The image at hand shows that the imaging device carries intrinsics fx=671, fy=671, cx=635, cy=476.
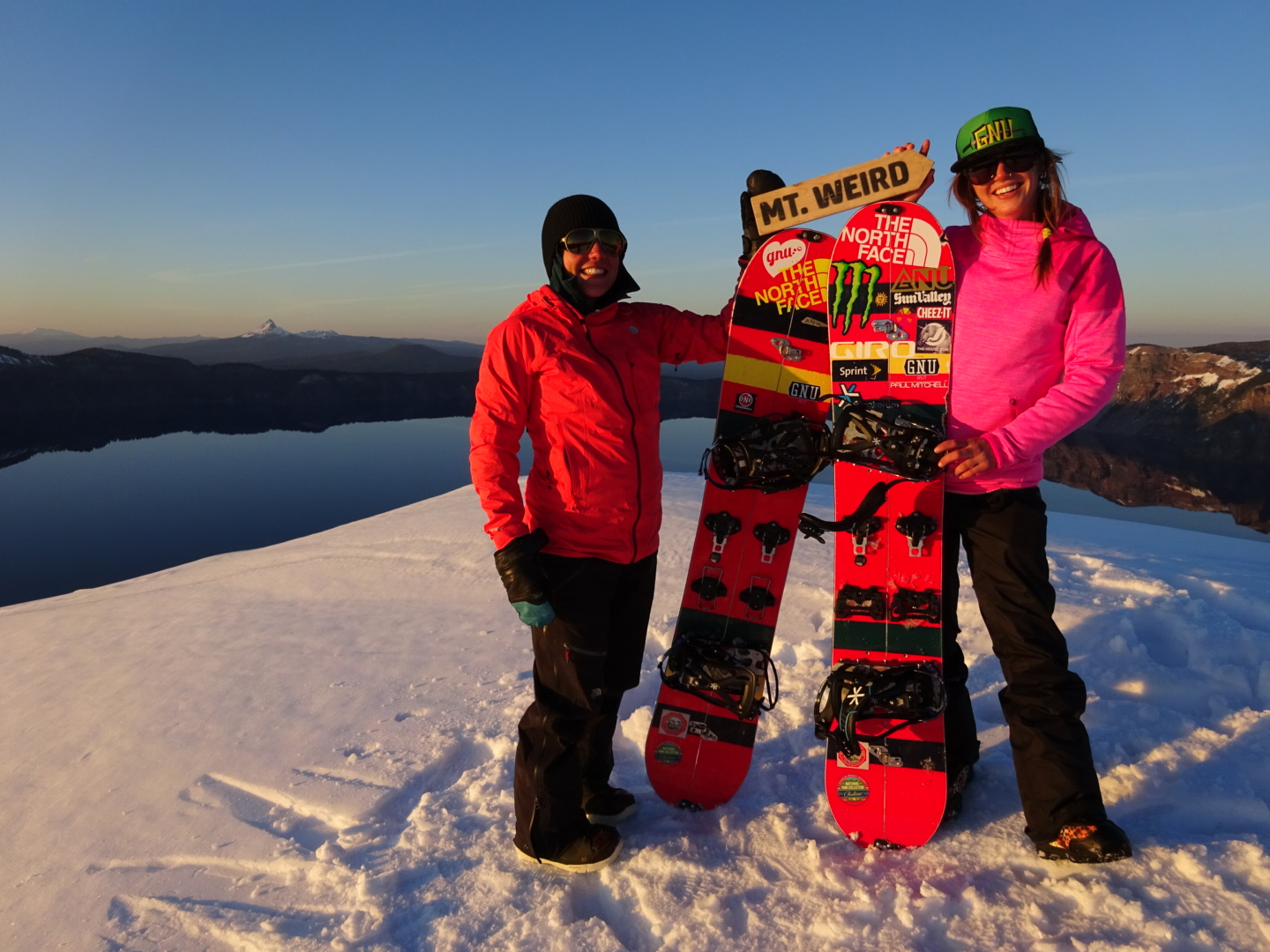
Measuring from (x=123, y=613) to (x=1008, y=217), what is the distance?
707 centimetres

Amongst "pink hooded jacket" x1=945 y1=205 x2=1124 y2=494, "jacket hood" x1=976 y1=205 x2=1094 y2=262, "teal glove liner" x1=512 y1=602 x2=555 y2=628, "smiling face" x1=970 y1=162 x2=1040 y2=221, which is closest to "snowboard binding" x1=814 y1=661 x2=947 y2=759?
"pink hooded jacket" x1=945 y1=205 x2=1124 y2=494

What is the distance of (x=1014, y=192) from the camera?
2.28 m

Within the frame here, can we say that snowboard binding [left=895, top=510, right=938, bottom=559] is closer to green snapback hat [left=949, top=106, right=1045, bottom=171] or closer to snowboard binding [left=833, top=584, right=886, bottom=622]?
snowboard binding [left=833, top=584, right=886, bottom=622]

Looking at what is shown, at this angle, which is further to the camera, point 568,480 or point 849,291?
point 849,291

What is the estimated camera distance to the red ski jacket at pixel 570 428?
2.39 metres

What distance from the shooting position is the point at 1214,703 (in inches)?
129

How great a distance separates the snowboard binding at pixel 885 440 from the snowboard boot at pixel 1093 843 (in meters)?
1.29

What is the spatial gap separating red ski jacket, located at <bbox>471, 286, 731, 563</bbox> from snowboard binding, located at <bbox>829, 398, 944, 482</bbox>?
29.8 inches

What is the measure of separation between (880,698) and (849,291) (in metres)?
1.72

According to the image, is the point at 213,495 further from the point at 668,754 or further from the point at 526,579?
the point at 526,579

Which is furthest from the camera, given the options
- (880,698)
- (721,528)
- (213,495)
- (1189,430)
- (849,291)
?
(1189,430)

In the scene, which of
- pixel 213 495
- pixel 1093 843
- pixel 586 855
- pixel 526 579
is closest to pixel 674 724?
pixel 586 855

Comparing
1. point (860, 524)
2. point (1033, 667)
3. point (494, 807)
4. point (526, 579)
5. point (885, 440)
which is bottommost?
point (494, 807)

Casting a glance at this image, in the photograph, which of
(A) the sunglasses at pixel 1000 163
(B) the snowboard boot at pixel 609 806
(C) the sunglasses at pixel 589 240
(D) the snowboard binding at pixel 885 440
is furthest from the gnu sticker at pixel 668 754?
(A) the sunglasses at pixel 1000 163
